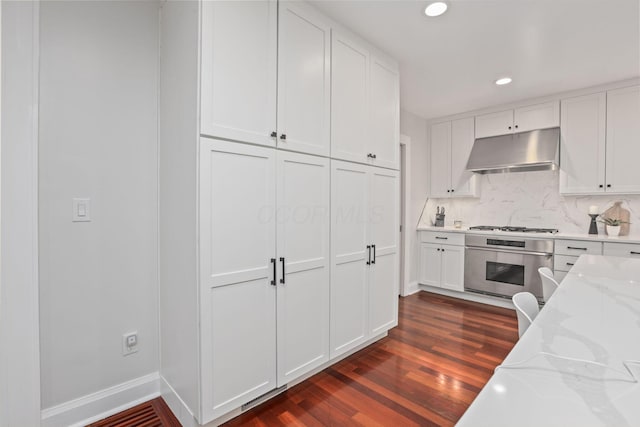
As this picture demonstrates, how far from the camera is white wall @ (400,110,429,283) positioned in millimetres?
4281

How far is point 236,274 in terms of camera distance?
1681 millimetres

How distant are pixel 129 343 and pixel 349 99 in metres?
2.30

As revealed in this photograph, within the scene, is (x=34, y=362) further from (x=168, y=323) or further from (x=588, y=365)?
(x=588, y=365)

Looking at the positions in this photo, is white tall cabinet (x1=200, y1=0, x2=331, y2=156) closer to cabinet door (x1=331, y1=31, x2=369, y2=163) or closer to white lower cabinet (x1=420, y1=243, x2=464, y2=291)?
cabinet door (x1=331, y1=31, x2=369, y2=163)

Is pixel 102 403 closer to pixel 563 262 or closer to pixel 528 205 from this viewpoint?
pixel 563 262

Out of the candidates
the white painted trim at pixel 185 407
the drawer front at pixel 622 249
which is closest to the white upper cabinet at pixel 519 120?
the drawer front at pixel 622 249

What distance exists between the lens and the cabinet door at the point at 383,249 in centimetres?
261

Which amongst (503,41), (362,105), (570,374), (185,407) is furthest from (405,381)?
(503,41)

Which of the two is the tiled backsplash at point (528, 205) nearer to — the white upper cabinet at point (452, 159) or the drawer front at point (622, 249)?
the white upper cabinet at point (452, 159)

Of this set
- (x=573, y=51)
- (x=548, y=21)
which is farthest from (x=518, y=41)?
(x=573, y=51)

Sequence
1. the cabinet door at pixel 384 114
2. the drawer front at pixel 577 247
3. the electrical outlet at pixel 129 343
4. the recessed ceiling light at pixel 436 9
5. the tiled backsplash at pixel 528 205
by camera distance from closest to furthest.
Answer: the electrical outlet at pixel 129 343 < the recessed ceiling light at pixel 436 9 < the cabinet door at pixel 384 114 < the drawer front at pixel 577 247 < the tiled backsplash at pixel 528 205

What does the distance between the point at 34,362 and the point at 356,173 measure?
7.50 ft

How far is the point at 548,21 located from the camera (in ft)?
7.23

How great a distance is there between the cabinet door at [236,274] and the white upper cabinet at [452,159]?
133 inches
